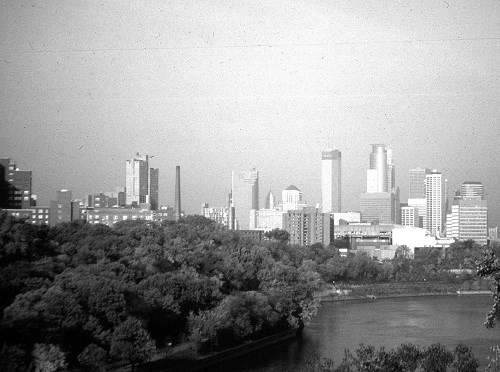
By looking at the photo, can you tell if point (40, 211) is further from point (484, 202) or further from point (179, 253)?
point (484, 202)

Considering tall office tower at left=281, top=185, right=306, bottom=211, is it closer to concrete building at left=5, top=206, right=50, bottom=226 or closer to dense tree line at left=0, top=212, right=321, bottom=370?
concrete building at left=5, top=206, right=50, bottom=226

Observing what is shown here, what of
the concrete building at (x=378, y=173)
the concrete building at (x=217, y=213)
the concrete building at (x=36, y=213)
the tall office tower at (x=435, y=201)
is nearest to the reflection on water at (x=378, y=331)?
the concrete building at (x=36, y=213)

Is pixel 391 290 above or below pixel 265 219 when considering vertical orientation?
below

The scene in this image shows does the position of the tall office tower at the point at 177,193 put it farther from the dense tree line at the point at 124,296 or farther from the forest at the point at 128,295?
the dense tree line at the point at 124,296

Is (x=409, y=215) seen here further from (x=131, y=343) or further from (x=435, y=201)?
(x=131, y=343)

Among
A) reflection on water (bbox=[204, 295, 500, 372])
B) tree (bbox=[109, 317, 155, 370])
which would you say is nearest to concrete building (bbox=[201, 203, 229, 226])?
reflection on water (bbox=[204, 295, 500, 372])

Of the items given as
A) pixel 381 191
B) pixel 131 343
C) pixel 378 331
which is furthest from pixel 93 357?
pixel 381 191
